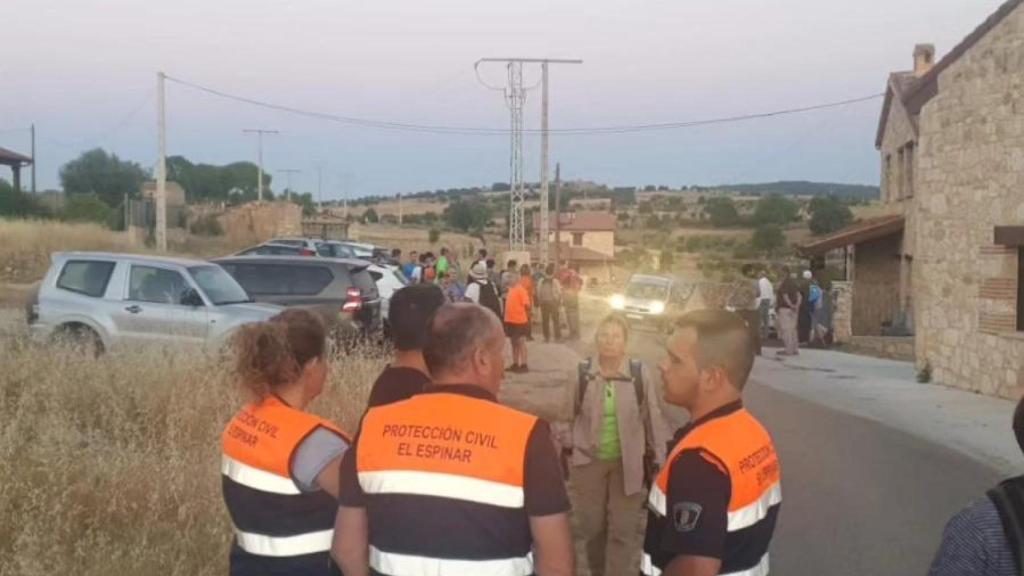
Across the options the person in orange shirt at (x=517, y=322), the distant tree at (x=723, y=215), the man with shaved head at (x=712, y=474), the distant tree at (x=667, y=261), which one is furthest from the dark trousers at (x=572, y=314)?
the distant tree at (x=723, y=215)

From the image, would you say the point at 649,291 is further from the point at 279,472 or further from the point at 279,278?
the point at 279,472

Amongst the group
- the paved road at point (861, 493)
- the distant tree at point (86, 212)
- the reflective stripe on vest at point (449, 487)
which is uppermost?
the distant tree at point (86, 212)

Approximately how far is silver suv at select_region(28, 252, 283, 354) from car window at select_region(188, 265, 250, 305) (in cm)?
2

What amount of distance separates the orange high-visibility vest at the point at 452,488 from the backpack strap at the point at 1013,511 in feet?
4.12

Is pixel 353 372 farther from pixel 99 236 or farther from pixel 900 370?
pixel 99 236

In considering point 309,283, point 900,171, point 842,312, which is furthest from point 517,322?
point 900,171

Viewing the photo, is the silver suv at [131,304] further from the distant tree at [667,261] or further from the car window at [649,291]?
the distant tree at [667,261]

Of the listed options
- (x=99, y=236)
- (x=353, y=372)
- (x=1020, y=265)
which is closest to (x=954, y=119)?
(x=1020, y=265)

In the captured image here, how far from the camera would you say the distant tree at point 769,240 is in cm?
7938

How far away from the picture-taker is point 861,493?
1009 cm

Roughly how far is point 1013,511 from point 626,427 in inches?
163

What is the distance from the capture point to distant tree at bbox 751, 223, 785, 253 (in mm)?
79375

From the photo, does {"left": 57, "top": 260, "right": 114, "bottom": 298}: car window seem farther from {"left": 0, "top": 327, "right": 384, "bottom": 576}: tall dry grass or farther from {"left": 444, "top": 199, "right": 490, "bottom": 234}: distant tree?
{"left": 444, "top": 199, "right": 490, "bottom": 234}: distant tree

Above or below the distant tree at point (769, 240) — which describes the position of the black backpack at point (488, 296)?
below
